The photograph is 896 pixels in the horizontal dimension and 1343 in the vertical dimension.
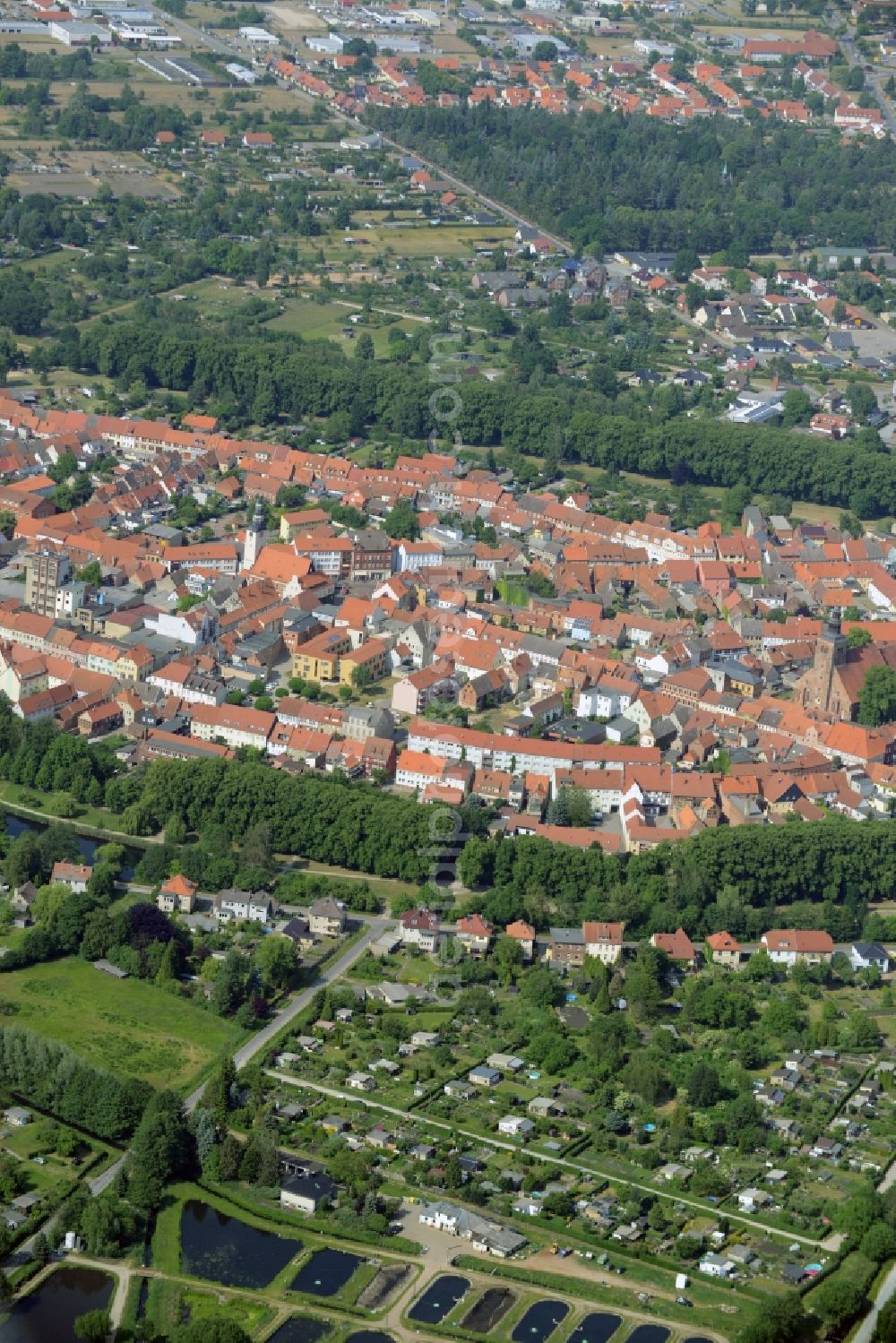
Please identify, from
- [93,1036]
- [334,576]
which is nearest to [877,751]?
[334,576]

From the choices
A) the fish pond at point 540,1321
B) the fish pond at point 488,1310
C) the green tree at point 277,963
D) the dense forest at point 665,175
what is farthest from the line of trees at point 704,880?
the dense forest at point 665,175

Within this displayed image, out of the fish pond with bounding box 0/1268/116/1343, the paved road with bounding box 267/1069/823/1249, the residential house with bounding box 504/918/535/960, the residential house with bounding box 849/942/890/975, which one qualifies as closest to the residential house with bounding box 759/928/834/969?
the residential house with bounding box 849/942/890/975

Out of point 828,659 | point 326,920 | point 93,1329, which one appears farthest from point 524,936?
point 93,1329

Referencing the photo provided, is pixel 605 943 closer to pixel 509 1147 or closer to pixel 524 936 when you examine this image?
pixel 524 936

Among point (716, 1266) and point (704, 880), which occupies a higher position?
point (716, 1266)

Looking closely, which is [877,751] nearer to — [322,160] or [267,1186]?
[267,1186]
